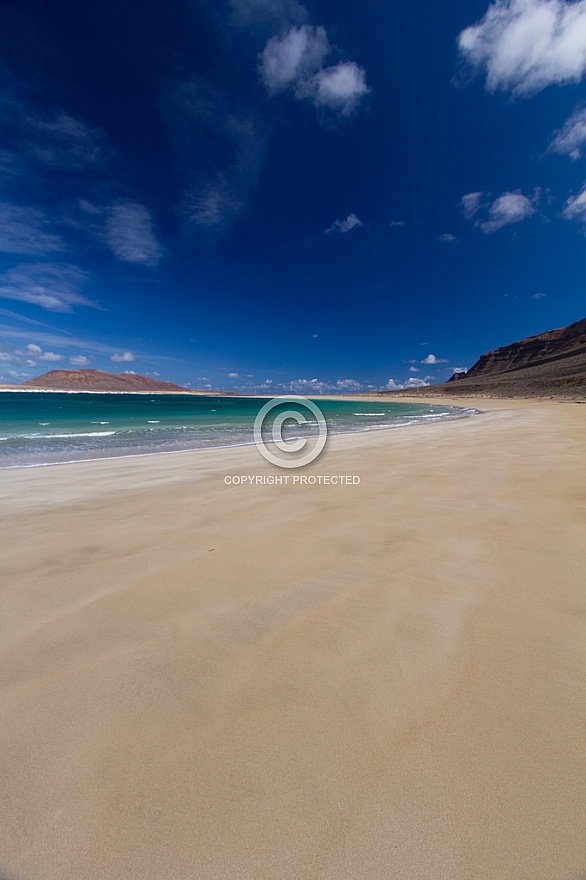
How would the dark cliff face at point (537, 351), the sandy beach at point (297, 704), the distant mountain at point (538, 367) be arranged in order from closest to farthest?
the sandy beach at point (297, 704) → the distant mountain at point (538, 367) → the dark cliff face at point (537, 351)

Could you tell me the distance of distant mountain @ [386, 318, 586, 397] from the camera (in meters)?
57.1

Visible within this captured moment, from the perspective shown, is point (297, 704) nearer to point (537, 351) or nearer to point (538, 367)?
point (538, 367)

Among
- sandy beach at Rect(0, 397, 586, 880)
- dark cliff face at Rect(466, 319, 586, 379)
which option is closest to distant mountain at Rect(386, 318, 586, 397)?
dark cliff face at Rect(466, 319, 586, 379)

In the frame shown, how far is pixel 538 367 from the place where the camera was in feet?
269

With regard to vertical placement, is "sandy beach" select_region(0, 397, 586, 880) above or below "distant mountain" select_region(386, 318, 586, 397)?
below

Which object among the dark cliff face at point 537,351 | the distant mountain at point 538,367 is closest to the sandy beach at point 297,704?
the distant mountain at point 538,367

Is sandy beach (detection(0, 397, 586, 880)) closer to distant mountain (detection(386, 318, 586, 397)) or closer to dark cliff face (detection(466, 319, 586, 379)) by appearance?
distant mountain (detection(386, 318, 586, 397))

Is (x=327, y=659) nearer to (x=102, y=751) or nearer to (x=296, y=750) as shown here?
(x=296, y=750)

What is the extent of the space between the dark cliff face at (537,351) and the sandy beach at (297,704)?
323ft

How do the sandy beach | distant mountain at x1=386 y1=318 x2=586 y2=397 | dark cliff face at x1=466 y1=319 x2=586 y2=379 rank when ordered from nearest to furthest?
the sandy beach
distant mountain at x1=386 y1=318 x2=586 y2=397
dark cliff face at x1=466 y1=319 x2=586 y2=379

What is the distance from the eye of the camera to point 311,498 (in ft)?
16.7

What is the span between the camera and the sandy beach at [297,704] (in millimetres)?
1086

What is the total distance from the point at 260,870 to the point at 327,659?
2.94 feet

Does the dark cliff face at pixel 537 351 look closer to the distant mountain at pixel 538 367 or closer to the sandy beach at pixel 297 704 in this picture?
the distant mountain at pixel 538 367
